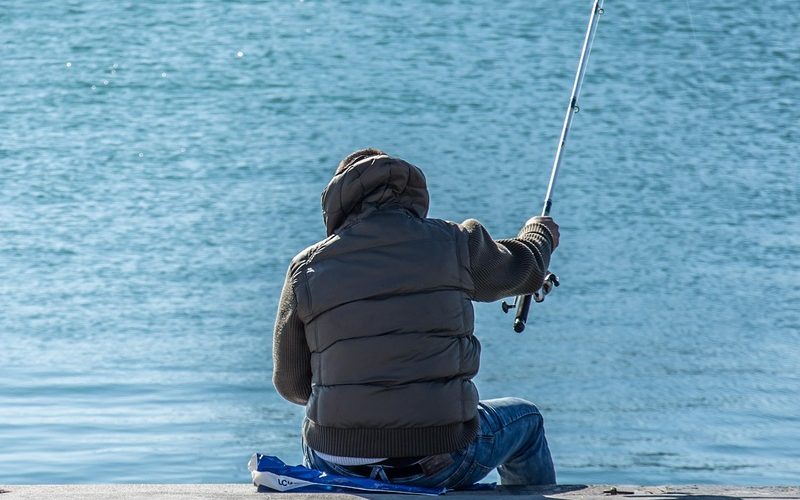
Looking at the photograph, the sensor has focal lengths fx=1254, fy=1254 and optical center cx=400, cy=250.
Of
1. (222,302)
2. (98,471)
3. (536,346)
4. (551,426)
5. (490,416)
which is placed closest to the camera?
(490,416)

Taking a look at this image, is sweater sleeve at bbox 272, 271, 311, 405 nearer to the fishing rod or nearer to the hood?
the hood

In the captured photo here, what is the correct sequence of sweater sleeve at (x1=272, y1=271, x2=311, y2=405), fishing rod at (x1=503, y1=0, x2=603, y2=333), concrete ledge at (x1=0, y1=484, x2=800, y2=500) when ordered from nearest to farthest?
concrete ledge at (x1=0, y1=484, x2=800, y2=500)
sweater sleeve at (x1=272, y1=271, x2=311, y2=405)
fishing rod at (x1=503, y1=0, x2=603, y2=333)

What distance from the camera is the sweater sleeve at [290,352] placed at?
256cm

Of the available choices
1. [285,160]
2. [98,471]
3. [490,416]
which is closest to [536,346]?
[98,471]

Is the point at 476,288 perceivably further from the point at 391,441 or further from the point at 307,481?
the point at 307,481

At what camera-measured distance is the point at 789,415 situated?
15.5ft

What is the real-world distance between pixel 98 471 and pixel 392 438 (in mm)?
1754

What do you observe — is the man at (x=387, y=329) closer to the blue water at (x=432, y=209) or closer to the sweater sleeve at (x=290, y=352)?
the sweater sleeve at (x=290, y=352)

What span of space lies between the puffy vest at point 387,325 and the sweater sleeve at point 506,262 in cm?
5

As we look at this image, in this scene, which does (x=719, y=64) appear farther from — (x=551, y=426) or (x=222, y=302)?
(x=551, y=426)

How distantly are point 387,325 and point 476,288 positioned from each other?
25 cm

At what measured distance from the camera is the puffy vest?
8.14 feet

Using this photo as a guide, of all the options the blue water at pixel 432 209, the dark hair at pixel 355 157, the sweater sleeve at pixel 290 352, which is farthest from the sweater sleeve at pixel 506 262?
the blue water at pixel 432 209

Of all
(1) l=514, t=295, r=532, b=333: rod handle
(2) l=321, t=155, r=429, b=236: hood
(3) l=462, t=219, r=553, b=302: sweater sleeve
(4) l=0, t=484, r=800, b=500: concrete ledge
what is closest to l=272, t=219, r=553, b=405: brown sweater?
(3) l=462, t=219, r=553, b=302: sweater sleeve
